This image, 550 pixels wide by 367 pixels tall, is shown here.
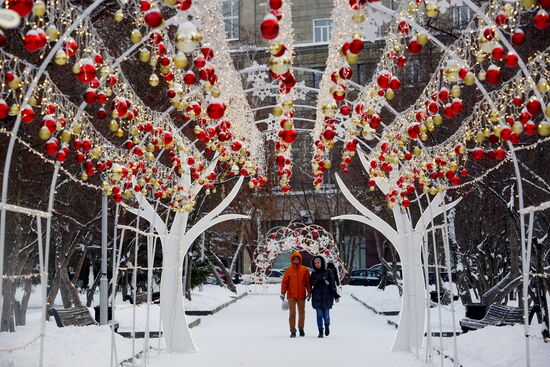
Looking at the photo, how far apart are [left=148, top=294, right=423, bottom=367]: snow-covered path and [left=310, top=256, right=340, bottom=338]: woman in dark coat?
0.41m

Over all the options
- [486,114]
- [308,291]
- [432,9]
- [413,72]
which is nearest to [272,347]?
[308,291]

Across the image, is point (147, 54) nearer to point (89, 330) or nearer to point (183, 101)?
point (183, 101)

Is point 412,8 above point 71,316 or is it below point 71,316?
above

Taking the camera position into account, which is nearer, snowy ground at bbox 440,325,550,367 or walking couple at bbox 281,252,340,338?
snowy ground at bbox 440,325,550,367

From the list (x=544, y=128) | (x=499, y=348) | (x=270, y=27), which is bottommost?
(x=499, y=348)

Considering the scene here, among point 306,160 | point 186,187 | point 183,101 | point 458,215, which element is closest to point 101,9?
point 186,187

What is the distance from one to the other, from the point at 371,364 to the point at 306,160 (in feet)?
92.1

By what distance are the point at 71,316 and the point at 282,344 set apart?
393 cm

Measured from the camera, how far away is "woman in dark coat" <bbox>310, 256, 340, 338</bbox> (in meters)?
14.7

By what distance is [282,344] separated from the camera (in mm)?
13609

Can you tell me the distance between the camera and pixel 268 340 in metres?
14.4

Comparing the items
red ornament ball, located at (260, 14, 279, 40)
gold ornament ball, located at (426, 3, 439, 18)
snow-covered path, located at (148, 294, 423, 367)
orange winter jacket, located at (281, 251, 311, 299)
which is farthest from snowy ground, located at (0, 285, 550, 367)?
red ornament ball, located at (260, 14, 279, 40)

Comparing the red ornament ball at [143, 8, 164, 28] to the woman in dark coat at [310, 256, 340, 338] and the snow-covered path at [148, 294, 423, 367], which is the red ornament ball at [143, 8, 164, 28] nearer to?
the snow-covered path at [148, 294, 423, 367]

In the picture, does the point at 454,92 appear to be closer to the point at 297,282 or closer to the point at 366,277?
the point at 297,282
